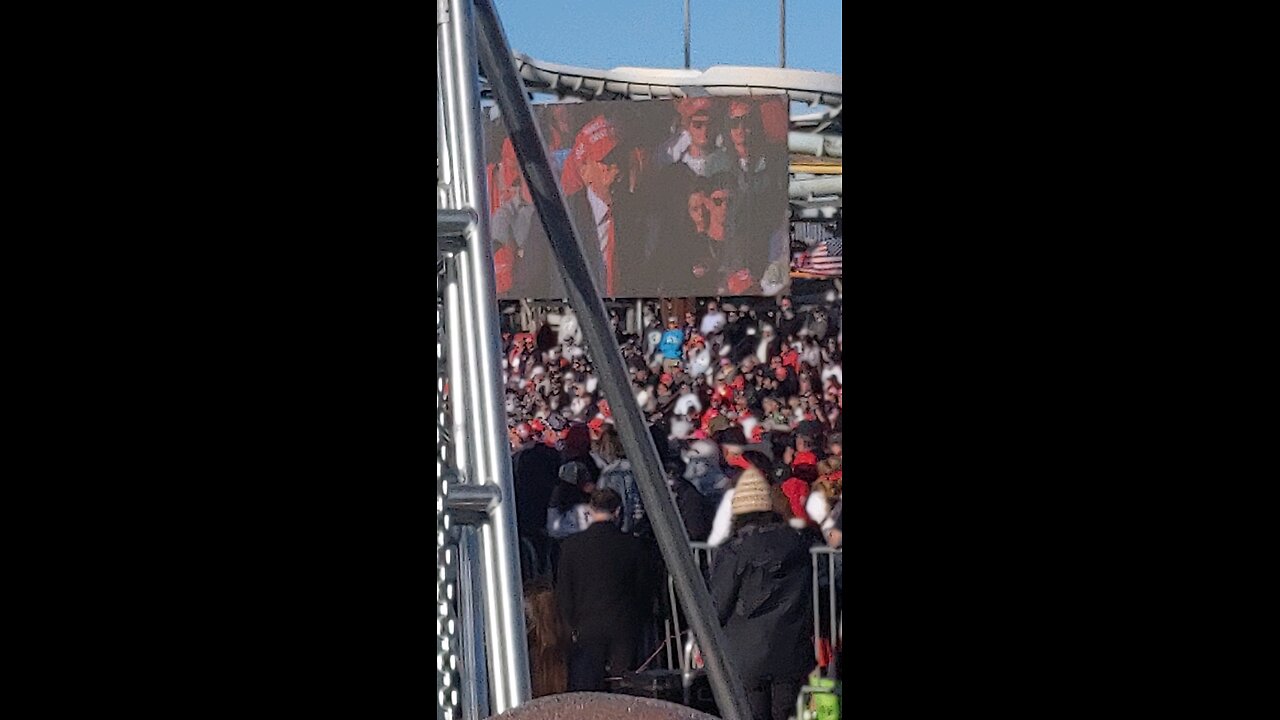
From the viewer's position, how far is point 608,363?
0.79 metres

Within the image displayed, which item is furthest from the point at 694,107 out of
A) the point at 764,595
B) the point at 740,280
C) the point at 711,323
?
the point at 764,595

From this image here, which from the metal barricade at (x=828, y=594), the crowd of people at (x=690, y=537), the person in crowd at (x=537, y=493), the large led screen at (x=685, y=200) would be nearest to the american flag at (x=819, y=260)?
the large led screen at (x=685, y=200)

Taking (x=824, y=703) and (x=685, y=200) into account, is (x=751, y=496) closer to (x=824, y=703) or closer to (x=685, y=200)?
(x=824, y=703)

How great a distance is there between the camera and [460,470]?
0.79 metres

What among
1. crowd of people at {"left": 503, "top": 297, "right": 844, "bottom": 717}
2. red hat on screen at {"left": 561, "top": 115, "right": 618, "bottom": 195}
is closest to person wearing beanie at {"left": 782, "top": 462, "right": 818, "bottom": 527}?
crowd of people at {"left": 503, "top": 297, "right": 844, "bottom": 717}

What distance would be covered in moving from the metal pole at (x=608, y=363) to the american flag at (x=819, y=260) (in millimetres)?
9447

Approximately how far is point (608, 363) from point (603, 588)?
297cm

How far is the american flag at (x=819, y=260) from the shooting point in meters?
10.3

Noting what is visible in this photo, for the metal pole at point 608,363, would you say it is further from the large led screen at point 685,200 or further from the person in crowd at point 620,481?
the large led screen at point 685,200

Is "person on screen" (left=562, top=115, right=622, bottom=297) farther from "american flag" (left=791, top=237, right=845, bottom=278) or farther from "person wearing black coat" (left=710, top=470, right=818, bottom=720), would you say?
"person wearing black coat" (left=710, top=470, right=818, bottom=720)

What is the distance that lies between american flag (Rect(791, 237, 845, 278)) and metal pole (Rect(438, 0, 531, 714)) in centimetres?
949

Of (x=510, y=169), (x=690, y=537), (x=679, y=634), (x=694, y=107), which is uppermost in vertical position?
(x=694, y=107)
